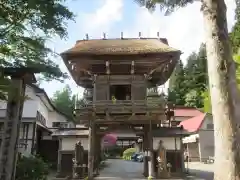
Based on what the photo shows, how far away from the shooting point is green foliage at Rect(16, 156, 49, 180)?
10.2m

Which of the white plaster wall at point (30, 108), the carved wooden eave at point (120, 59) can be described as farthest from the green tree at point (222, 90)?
the white plaster wall at point (30, 108)

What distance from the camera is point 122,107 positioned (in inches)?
655

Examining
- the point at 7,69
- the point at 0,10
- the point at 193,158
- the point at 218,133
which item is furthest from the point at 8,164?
the point at 193,158

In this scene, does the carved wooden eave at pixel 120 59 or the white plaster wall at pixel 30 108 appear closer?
the carved wooden eave at pixel 120 59

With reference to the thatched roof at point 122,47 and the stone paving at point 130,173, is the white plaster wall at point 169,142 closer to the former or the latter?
the stone paving at point 130,173

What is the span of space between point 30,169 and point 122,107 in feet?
24.2

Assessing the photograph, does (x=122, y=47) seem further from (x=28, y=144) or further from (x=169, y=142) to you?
(x=28, y=144)

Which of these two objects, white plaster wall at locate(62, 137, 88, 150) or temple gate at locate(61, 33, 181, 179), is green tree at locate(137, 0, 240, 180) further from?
white plaster wall at locate(62, 137, 88, 150)

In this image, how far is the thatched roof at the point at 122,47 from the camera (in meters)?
17.2

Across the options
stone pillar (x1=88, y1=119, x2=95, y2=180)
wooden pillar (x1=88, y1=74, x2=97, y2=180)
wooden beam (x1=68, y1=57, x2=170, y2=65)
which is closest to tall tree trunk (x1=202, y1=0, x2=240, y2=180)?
wooden beam (x1=68, y1=57, x2=170, y2=65)

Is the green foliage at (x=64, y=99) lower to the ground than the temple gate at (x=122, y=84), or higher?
higher

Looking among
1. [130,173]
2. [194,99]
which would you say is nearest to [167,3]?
[130,173]

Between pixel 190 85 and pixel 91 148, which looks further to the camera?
pixel 190 85

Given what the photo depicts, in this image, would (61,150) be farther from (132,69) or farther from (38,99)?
(132,69)
